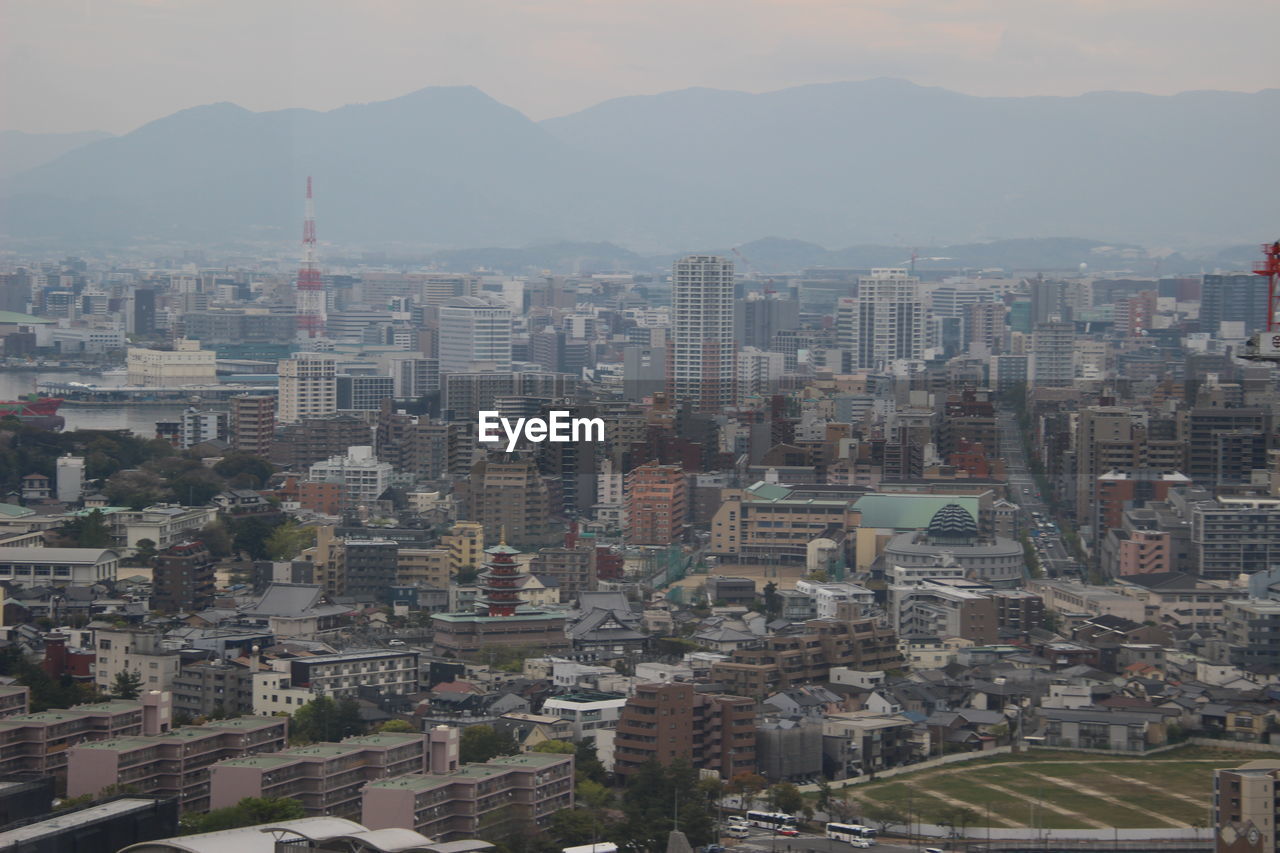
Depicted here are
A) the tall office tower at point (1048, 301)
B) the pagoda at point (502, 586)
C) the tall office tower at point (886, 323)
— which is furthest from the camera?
the tall office tower at point (1048, 301)

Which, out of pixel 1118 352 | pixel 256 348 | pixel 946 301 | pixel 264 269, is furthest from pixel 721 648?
pixel 264 269

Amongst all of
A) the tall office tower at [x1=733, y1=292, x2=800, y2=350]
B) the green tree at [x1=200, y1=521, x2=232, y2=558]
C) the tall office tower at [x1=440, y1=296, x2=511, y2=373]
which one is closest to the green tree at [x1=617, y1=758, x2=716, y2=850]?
the green tree at [x1=200, y1=521, x2=232, y2=558]

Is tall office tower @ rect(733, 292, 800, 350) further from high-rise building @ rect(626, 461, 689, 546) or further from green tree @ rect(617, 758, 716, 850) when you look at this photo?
green tree @ rect(617, 758, 716, 850)

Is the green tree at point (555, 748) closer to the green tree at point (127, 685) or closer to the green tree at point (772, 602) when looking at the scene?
the green tree at point (127, 685)

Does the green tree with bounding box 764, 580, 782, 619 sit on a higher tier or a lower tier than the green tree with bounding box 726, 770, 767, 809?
higher

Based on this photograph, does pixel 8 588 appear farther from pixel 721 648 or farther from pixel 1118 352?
pixel 1118 352

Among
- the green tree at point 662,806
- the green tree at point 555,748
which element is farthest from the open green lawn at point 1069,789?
the green tree at point 555,748
